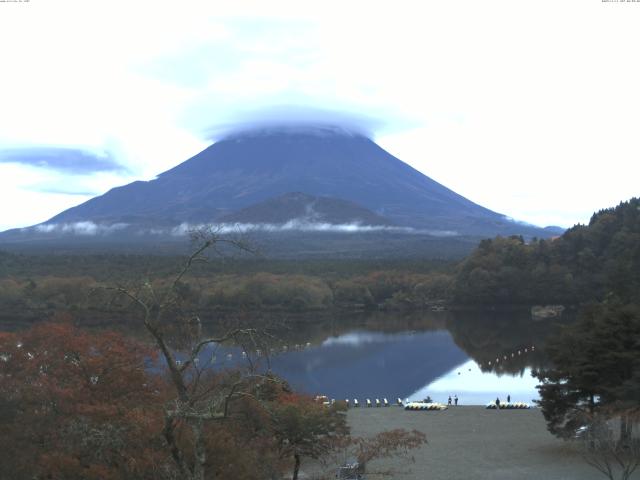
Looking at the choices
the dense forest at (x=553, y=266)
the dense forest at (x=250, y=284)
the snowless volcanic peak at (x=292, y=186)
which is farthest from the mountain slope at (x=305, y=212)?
the dense forest at (x=553, y=266)

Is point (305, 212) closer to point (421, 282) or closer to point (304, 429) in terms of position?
point (421, 282)

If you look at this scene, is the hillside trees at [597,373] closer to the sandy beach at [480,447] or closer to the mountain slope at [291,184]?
the sandy beach at [480,447]

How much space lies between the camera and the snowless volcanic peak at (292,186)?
456ft

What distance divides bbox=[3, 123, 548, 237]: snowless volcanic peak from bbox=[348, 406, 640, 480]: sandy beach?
110962mm

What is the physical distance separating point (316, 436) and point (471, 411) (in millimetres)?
9042

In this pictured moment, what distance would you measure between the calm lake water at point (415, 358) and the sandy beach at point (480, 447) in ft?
11.8

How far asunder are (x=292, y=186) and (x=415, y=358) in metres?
119

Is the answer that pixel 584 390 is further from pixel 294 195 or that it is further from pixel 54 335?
pixel 294 195

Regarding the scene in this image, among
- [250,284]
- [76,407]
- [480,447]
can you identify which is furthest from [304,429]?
[250,284]

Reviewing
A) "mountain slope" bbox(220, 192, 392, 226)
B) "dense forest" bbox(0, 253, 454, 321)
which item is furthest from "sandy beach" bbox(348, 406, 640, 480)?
"mountain slope" bbox(220, 192, 392, 226)

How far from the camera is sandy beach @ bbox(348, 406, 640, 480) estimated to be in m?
12.6

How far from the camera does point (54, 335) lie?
11.2 m

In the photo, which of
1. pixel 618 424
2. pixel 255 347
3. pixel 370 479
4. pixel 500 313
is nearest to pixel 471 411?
pixel 618 424

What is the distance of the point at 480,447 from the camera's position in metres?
14.8
